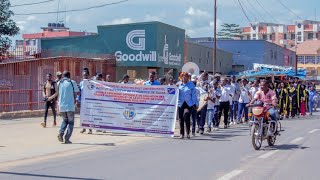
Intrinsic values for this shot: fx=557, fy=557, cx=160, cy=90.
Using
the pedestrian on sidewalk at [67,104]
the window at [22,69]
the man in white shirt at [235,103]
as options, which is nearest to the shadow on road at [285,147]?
the pedestrian on sidewalk at [67,104]

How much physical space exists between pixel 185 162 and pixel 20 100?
1409cm

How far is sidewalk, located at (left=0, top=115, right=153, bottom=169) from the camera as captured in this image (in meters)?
12.2

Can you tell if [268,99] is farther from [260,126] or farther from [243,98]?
[243,98]

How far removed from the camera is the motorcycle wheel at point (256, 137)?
1293 centimetres

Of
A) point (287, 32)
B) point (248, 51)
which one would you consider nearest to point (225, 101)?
point (248, 51)

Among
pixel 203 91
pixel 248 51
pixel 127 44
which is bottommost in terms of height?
pixel 203 91

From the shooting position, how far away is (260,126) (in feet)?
43.2

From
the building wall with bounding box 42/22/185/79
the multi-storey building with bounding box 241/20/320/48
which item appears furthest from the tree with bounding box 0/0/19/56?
the multi-storey building with bounding box 241/20/320/48

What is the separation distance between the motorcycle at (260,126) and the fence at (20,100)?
1224cm

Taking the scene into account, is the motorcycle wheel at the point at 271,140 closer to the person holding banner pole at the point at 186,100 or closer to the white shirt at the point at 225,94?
the person holding banner pole at the point at 186,100

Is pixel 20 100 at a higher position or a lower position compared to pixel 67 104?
lower

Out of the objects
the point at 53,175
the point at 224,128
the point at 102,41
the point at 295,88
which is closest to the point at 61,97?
the point at 53,175

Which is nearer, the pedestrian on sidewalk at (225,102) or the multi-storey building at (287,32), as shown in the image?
the pedestrian on sidewalk at (225,102)

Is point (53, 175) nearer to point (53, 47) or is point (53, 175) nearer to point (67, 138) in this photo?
point (67, 138)
